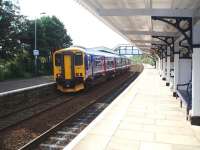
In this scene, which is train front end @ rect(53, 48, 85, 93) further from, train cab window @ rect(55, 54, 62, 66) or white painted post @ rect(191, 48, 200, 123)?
white painted post @ rect(191, 48, 200, 123)

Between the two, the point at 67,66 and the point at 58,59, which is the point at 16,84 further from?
the point at 67,66

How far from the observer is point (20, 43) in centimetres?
4216

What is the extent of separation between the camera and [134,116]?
39.6 feet

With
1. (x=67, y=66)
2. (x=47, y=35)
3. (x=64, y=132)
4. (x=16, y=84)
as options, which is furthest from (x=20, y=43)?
(x=64, y=132)

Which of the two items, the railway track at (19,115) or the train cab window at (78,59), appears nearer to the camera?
the railway track at (19,115)

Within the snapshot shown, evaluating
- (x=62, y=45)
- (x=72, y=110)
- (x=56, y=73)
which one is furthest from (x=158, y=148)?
(x=62, y=45)

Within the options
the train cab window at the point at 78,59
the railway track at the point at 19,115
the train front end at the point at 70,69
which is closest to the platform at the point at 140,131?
the railway track at the point at 19,115

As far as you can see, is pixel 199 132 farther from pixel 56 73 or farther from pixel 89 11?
pixel 56 73

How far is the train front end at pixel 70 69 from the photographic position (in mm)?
21625

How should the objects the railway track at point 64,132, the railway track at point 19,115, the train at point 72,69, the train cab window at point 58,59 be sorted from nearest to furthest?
the railway track at point 64,132 < the railway track at point 19,115 < the train at point 72,69 < the train cab window at point 58,59

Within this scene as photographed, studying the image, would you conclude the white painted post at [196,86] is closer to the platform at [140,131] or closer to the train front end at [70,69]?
the platform at [140,131]

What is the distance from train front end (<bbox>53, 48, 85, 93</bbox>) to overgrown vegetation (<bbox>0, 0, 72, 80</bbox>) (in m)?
13.7

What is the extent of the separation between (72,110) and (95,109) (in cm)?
103

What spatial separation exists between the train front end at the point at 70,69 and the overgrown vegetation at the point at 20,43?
13.7 m
